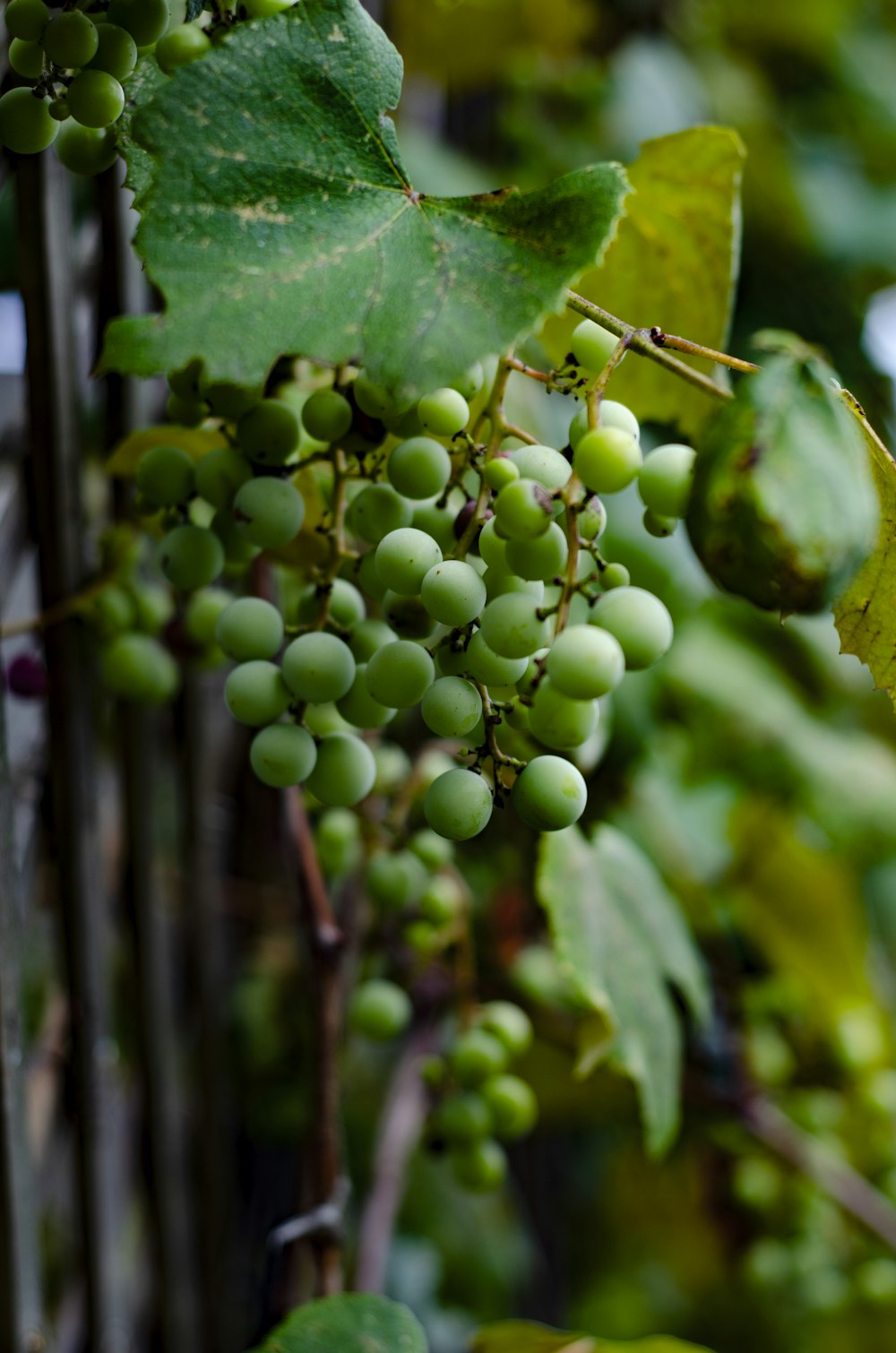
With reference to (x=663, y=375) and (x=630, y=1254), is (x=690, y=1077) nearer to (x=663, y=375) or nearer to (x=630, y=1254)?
(x=630, y=1254)

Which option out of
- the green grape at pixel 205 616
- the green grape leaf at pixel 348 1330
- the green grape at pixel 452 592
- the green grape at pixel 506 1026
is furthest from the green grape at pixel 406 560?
the green grape at pixel 506 1026

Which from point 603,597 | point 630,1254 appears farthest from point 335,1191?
point 630,1254

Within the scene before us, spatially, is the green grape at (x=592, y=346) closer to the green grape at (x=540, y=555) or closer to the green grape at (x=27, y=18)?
the green grape at (x=540, y=555)

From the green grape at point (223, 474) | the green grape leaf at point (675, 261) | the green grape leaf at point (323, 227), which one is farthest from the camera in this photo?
the green grape leaf at point (675, 261)

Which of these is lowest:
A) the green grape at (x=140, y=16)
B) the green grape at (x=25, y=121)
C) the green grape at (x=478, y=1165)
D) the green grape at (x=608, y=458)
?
the green grape at (x=478, y=1165)

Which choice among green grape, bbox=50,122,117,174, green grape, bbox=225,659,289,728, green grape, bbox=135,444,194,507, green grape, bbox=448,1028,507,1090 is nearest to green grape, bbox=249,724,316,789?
green grape, bbox=225,659,289,728

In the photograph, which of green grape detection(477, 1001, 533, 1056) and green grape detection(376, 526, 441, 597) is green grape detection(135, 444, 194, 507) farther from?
green grape detection(477, 1001, 533, 1056)

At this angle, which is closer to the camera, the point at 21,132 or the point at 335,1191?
the point at 21,132
